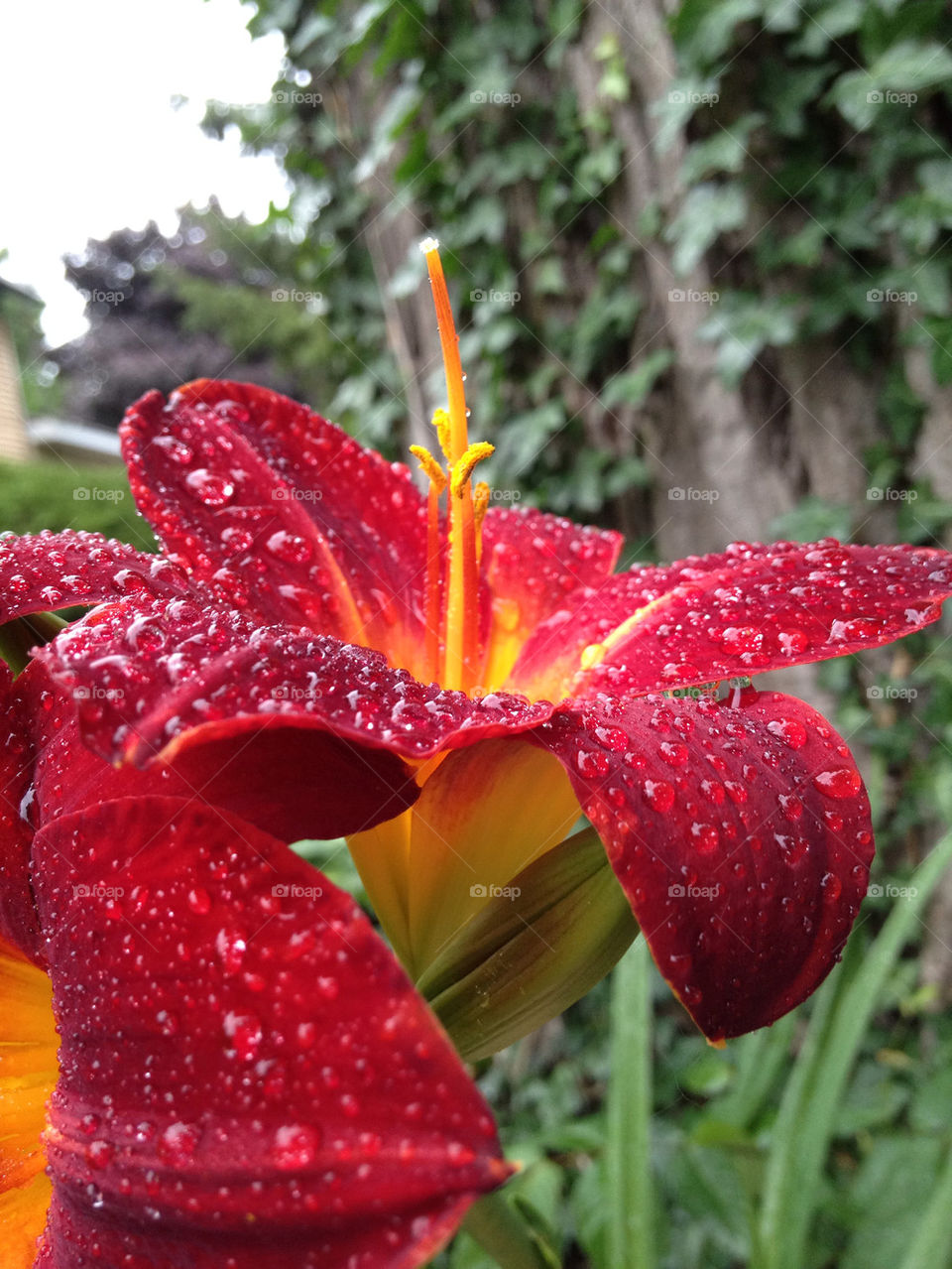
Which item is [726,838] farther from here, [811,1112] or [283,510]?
[811,1112]

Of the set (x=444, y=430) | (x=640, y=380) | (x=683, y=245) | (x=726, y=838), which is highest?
(x=683, y=245)

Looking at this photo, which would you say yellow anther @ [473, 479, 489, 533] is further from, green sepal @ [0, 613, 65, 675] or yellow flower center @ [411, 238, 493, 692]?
green sepal @ [0, 613, 65, 675]

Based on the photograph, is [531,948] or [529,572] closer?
[531,948]

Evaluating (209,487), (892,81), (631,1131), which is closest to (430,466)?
(209,487)

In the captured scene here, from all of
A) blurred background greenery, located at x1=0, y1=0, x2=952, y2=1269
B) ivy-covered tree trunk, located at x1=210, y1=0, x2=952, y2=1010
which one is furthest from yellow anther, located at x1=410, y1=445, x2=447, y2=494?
ivy-covered tree trunk, located at x1=210, y1=0, x2=952, y2=1010

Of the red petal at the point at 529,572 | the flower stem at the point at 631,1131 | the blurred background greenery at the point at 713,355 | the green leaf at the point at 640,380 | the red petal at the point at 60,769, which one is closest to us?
the red petal at the point at 60,769

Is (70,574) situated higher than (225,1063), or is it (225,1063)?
(70,574)

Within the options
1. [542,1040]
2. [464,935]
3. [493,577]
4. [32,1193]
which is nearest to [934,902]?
[542,1040]

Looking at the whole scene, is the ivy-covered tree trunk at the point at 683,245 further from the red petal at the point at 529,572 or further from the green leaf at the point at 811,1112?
the red petal at the point at 529,572

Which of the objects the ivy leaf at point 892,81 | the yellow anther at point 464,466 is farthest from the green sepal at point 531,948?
the ivy leaf at point 892,81
